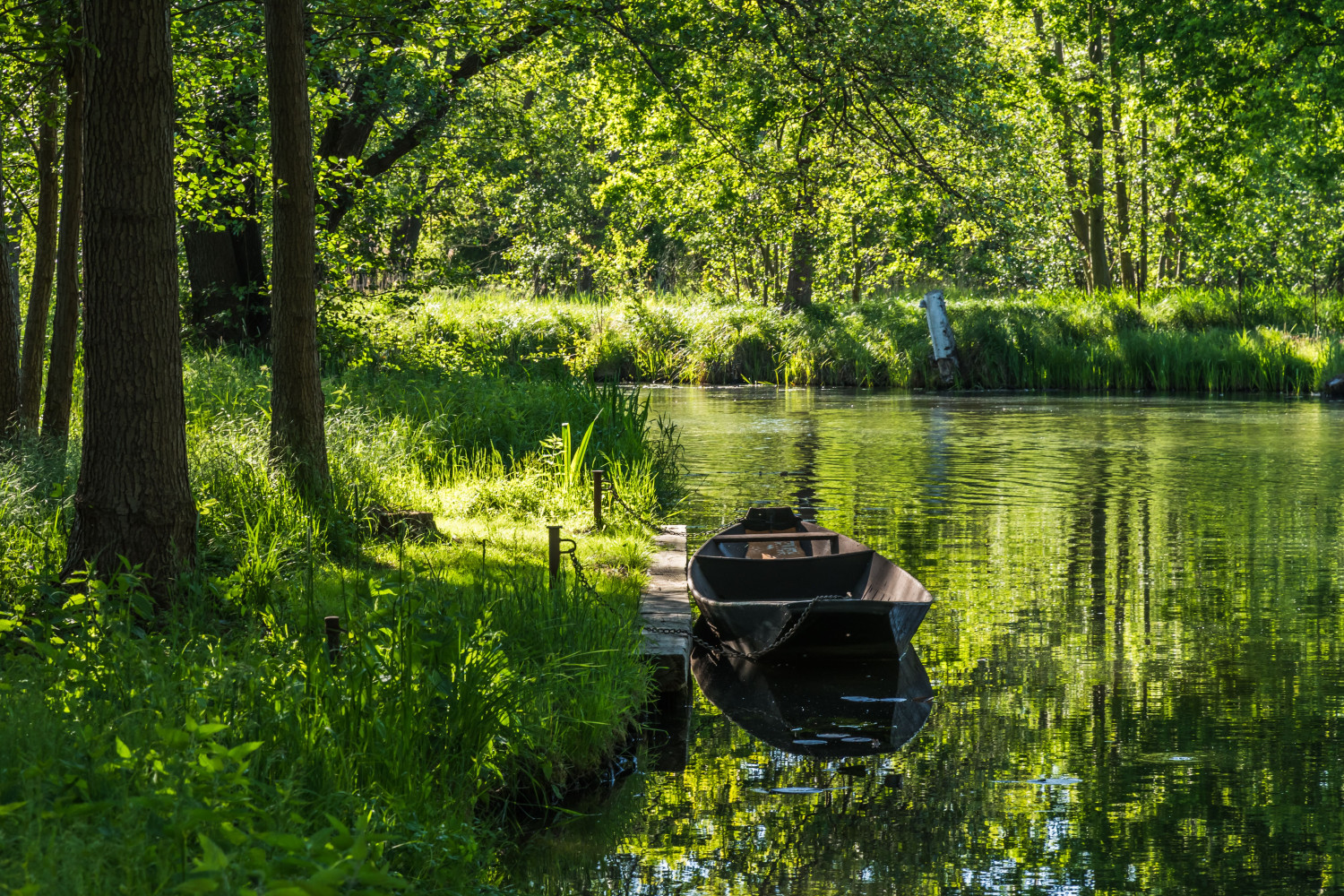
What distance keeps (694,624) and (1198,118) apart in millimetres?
17942

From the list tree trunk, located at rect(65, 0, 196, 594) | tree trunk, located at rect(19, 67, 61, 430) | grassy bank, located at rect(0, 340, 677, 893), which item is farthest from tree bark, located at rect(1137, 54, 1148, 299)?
tree trunk, located at rect(65, 0, 196, 594)

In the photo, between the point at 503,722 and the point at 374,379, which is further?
the point at 374,379

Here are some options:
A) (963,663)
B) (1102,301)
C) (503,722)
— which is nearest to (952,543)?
(963,663)

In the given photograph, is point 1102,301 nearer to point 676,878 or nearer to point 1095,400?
point 1095,400

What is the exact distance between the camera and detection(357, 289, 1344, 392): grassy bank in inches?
1022

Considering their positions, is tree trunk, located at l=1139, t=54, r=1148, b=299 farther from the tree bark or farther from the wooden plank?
the wooden plank

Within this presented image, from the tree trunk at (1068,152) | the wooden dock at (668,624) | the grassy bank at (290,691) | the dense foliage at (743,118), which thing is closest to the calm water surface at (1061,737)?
the wooden dock at (668,624)

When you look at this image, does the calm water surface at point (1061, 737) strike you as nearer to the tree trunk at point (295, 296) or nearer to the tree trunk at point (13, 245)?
the tree trunk at point (295, 296)

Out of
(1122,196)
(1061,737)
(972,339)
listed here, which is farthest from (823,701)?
(1122,196)

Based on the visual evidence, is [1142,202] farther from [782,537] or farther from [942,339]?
[782,537]

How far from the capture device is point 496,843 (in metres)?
4.98

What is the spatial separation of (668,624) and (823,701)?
2.96 feet

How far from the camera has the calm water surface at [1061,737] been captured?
191 inches

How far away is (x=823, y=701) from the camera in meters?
7.01
